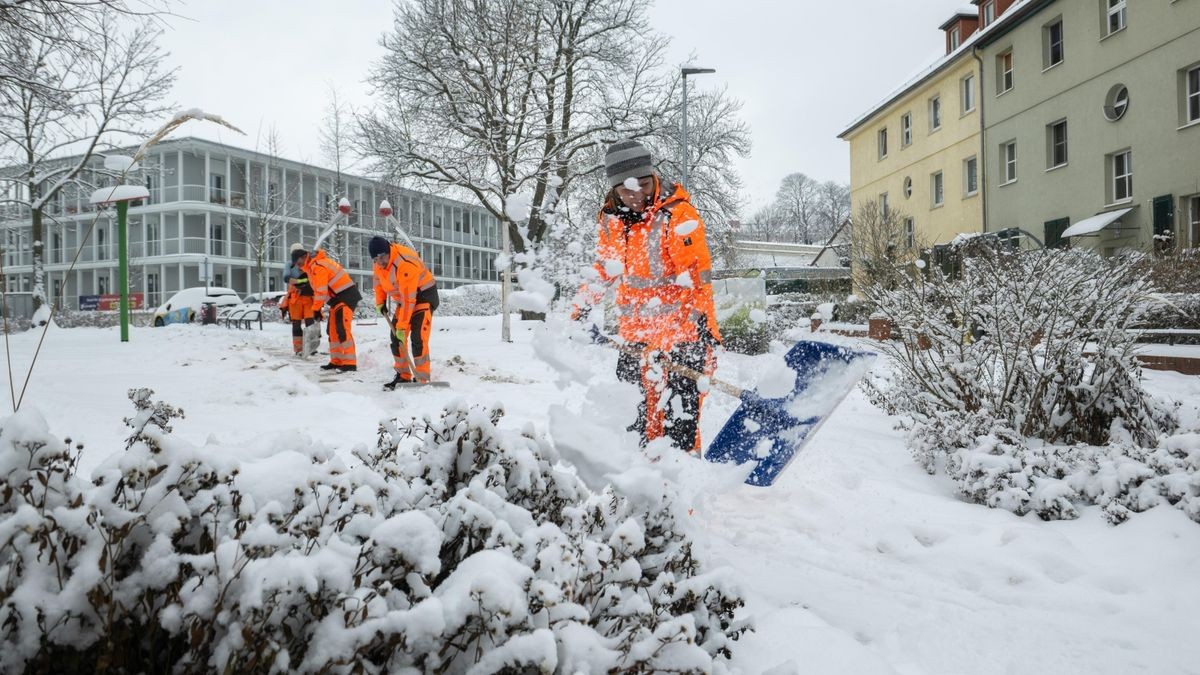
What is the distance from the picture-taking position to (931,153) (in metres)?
23.9

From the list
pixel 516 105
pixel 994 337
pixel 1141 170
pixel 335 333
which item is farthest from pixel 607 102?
pixel 994 337

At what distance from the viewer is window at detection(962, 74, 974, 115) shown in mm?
21844

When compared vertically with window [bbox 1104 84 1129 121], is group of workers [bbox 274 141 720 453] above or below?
below

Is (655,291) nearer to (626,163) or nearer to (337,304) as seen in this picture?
(626,163)

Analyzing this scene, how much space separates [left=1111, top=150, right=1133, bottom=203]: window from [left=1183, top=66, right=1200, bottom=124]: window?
1412 millimetres

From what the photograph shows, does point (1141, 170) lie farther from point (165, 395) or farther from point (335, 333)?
point (165, 395)

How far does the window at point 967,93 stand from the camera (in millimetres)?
21844

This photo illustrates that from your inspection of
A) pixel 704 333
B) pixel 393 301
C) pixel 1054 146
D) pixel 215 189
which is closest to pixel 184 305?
pixel 215 189

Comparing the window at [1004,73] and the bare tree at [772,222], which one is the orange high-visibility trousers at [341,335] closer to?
the window at [1004,73]

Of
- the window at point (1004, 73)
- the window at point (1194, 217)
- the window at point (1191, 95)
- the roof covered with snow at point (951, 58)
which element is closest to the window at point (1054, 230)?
the window at point (1194, 217)

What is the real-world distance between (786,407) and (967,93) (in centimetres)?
2336

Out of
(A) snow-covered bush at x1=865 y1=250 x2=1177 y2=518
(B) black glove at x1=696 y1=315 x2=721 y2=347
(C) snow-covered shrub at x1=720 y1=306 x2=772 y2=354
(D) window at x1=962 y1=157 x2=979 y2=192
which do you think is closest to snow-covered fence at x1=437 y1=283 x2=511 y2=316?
(C) snow-covered shrub at x1=720 y1=306 x2=772 y2=354

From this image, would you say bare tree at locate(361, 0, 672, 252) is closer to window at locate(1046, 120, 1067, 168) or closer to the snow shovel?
the snow shovel

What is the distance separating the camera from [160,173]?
22.0 metres
